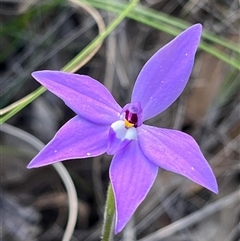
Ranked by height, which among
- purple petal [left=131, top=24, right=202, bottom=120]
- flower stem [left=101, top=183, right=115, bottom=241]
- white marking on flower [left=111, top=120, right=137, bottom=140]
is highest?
purple petal [left=131, top=24, right=202, bottom=120]

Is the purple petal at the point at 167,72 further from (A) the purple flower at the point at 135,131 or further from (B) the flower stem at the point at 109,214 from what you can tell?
(B) the flower stem at the point at 109,214

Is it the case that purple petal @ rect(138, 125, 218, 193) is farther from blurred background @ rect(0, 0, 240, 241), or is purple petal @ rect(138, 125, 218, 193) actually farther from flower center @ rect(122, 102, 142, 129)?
blurred background @ rect(0, 0, 240, 241)

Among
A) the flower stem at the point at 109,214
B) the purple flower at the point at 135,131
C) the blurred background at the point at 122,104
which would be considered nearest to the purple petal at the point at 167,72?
the purple flower at the point at 135,131

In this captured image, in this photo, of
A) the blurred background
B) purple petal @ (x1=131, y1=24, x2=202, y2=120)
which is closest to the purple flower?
purple petal @ (x1=131, y1=24, x2=202, y2=120)

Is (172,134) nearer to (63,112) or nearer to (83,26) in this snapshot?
(63,112)

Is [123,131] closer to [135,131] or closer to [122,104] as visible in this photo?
[135,131]

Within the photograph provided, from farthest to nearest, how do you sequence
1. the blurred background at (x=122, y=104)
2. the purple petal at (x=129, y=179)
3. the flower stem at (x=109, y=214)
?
the blurred background at (x=122, y=104), the flower stem at (x=109, y=214), the purple petal at (x=129, y=179)

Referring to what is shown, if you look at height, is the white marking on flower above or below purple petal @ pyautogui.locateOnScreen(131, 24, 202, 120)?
below
